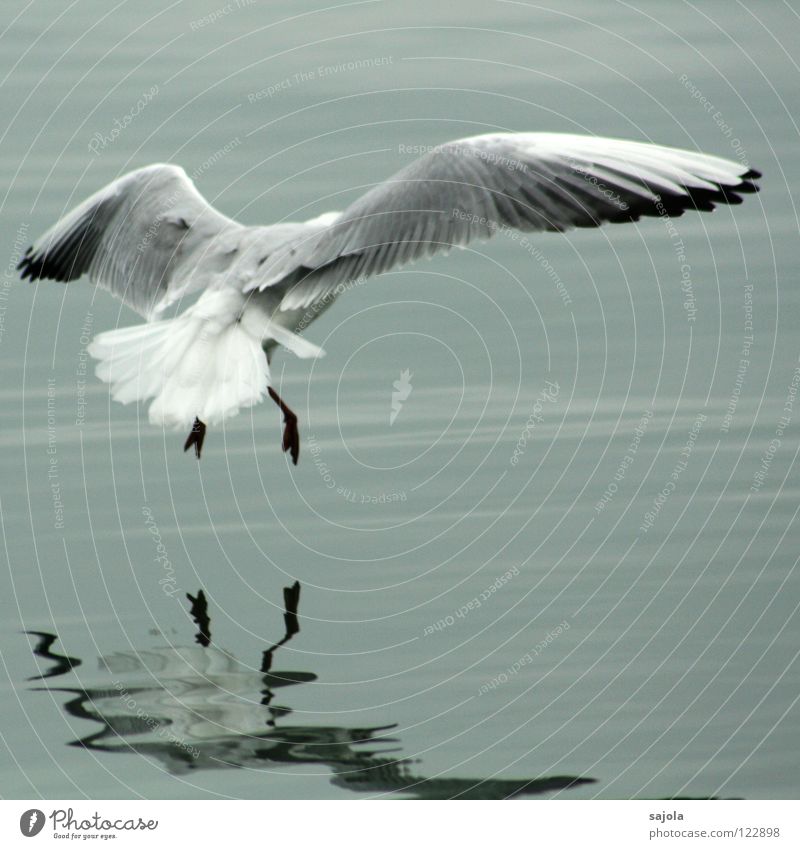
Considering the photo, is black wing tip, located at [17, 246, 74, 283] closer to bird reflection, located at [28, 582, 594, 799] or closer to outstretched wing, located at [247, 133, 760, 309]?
outstretched wing, located at [247, 133, 760, 309]

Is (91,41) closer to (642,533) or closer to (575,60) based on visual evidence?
(575,60)

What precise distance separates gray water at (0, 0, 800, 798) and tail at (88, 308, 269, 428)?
0.38m

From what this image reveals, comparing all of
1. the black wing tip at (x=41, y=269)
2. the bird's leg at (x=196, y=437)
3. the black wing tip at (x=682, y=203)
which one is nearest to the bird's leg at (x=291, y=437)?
the bird's leg at (x=196, y=437)

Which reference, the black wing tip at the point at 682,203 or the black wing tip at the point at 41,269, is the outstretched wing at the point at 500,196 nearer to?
the black wing tip at the point at 682,203

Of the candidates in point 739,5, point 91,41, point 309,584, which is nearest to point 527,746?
point 309,584

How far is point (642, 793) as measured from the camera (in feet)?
10.4

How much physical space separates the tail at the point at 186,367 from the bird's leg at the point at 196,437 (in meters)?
0.42

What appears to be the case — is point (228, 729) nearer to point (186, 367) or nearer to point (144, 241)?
point (186, 367)

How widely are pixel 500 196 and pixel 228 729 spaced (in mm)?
1459

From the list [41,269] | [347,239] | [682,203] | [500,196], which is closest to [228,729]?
[347,239]

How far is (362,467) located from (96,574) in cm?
81

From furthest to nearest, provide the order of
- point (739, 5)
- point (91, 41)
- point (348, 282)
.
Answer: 1. point (91, 41)
2. point (739, 5)
3. point (348, 282)

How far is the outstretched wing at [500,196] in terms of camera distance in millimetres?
3840

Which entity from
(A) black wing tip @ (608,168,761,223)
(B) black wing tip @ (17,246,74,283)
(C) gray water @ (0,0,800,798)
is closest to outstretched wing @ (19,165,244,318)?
(B) black wing tip @ (17,246,74,283)
